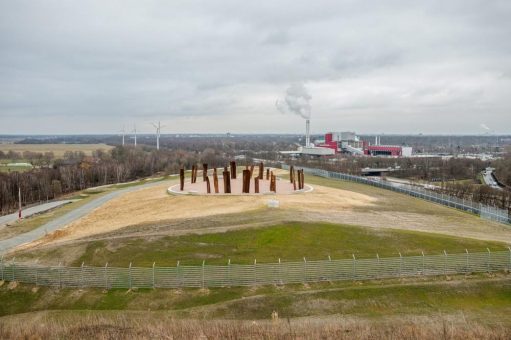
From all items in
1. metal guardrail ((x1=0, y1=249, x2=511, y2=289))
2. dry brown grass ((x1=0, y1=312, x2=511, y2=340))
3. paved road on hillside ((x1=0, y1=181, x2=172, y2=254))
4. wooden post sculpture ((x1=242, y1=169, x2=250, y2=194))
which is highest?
wooden post sculpture ((x1=242, y1=169, x2=250, y2=194))

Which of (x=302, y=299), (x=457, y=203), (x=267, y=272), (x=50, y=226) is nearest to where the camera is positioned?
(x=302, y=299)

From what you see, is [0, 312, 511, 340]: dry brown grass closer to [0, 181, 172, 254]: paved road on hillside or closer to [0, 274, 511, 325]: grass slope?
[0, 274, 511, 325]: grass slope

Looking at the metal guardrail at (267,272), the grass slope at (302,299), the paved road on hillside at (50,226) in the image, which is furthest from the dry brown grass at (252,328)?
the paved road on hillside at (50,226)

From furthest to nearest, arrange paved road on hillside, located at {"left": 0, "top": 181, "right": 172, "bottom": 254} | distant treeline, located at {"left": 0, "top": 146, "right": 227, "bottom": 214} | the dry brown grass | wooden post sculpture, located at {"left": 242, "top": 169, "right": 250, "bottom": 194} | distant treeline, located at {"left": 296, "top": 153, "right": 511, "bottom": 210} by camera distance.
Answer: distant treeline, located at {"left": 296, "top": 153, "right": 511, "bottom": 210}
distant treeline, located at {"left": 0, "top": 146, "right": 227, "bottom": 214}
wooden post sculpture, located at {"left": 242, "top": 169, "right": 250, "bottom": 194}
paved road on hillside, located at {"left": 0, "top": 181, "right": 172, "bottom": 254}
the dry brown grass

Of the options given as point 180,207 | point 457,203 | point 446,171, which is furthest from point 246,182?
point 446,171

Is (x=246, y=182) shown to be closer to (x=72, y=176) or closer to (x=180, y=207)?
(x=180, y=207)

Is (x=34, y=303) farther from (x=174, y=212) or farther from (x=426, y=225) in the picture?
(x=426, y=225)

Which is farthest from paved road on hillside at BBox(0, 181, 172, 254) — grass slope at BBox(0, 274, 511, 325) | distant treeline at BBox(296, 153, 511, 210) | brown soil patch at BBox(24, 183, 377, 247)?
distant treeline at BBox(296, 153, 511, 210)
